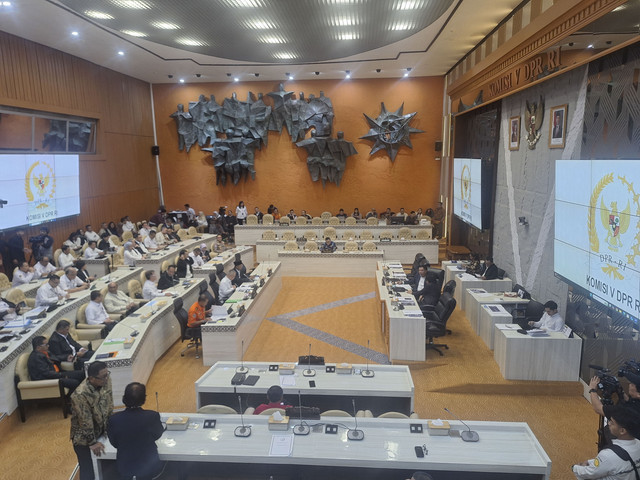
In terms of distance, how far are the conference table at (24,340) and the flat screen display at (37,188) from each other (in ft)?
11.9

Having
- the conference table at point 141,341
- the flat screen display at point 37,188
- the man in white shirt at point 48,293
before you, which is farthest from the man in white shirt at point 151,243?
the man in white shirt at point 48,293

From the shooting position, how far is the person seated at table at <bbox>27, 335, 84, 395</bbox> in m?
5.88

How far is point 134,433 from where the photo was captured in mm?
3504

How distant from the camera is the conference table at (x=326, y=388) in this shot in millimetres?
5129

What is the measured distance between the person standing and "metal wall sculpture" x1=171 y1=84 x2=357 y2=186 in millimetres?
15078

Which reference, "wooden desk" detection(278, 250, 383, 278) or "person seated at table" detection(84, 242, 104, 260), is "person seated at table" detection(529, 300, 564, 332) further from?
"person seated at table" detection(84, 242, 104, 260)

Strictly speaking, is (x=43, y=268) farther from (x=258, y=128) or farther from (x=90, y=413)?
(x=258, y=128)

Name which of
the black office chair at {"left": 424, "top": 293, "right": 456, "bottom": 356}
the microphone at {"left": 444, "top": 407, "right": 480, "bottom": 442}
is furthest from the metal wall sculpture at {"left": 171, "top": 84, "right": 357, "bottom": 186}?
the microphone at {"left": 444, "top": 407, "right": 480, "bottom": 442}

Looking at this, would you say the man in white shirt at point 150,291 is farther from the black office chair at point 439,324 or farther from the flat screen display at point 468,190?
the flat screen display at point 468,190

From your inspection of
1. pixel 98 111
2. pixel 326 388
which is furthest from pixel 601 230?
pixel 98 111

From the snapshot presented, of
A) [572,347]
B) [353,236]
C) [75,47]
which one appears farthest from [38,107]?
[572,347]

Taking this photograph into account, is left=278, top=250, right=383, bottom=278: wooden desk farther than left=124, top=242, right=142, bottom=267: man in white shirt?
Yes

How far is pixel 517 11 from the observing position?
29.5 feet

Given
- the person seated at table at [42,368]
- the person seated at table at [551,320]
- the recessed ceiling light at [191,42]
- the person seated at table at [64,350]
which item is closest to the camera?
the person seated at table at [42,368]
